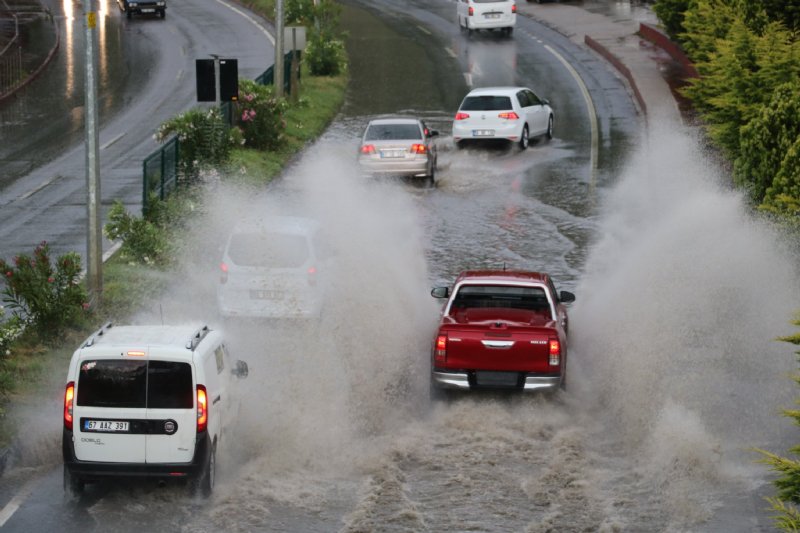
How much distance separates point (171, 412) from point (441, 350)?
458cm

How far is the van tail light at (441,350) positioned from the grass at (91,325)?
483 centimetres

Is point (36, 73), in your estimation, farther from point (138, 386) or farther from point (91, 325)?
point (138, 386)

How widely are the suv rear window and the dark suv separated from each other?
52082mm

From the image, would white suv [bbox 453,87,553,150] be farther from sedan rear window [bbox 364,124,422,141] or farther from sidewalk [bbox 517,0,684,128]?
sidewalk [bbox 517,0,684,128]

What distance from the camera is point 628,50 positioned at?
49.2m

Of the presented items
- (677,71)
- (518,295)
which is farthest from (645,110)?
(518,295)

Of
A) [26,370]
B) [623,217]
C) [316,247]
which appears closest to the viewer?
[26,370]

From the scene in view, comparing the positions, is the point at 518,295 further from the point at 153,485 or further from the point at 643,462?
the point at 153,485

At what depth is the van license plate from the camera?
13.3m

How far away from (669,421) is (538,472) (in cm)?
230

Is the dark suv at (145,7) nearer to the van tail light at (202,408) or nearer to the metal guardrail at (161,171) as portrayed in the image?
the metal guardrail at (161,171)

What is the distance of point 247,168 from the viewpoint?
32625 mm

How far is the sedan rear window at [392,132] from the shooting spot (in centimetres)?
3281

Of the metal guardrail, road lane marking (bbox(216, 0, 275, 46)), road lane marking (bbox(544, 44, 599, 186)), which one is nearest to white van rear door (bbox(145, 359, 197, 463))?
the metal guardrail
